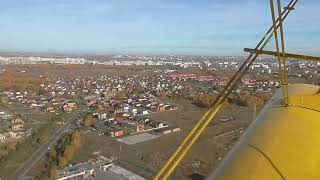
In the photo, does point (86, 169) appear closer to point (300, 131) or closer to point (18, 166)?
point (18, 166)

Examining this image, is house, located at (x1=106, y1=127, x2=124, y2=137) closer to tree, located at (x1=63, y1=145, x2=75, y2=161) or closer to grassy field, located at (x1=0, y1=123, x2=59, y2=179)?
grassy field, located at (x1=0, y1=123, x2=59, y2=179)

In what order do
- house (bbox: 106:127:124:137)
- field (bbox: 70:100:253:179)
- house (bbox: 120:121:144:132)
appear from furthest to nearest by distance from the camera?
1. house (bbox: 120:121:144:132)
2. house (bbox: 106:127:124:137)
3. field (bbox: 70:100:253:179)

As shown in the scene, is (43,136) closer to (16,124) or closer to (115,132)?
(115,132)

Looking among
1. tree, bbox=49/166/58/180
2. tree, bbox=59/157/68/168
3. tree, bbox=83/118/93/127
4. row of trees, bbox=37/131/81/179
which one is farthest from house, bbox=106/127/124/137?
tree, bbox=49/166/58/180

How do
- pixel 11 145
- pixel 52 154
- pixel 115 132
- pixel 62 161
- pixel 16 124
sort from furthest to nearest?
pixel 16 124, pixel 115 132, pixel 11 145, pixel 52 154, pixel 62 161

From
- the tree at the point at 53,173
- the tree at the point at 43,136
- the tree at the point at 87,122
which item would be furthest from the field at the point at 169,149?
the tree at the point at 87,122

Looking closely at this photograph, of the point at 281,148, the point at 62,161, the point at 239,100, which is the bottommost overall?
the point at 62,161

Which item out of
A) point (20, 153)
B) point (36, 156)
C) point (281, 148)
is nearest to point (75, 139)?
point (36, 156)

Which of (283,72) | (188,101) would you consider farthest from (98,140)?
(283,72)

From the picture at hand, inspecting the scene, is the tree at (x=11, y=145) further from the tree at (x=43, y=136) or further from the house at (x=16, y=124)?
the house at (x=16, y=124)
